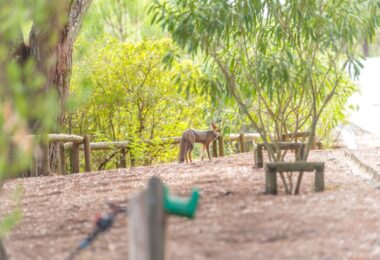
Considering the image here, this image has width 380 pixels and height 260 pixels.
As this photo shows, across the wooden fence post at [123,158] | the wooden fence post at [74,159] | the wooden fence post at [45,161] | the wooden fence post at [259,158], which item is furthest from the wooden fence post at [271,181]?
the wooden fence post at [123,158]

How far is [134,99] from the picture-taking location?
625 inches

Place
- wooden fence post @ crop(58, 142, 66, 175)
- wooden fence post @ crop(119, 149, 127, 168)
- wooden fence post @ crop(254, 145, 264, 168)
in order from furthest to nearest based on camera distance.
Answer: wooden fence post @ crop(119, 149, 127, 168) < wooden fence post @ crop(58, 142, 66, 175) < wooden fence post @ crop(254, 145, 264, 168)

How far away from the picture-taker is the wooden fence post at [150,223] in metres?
3.53

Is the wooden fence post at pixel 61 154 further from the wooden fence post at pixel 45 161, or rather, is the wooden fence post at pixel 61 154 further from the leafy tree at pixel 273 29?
the leafy tree at pixel 273 29

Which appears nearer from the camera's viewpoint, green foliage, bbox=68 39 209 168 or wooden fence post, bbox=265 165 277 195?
wooden fence post, bbox=265 165 277 195

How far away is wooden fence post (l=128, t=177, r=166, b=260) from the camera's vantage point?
3.53m

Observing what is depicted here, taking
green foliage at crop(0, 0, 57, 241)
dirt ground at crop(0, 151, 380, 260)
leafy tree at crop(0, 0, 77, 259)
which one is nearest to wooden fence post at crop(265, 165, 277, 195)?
dirt ground at crop(0, 151, 380, 260)

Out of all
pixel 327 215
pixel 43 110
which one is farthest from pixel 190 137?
pixel 43 110

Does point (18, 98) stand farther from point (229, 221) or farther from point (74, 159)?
point (74, 159)

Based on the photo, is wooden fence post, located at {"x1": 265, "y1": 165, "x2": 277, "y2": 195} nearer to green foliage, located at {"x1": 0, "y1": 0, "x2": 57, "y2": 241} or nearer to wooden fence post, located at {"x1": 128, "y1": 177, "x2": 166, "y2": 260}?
green foliage, located at {"x1": 0, "y1": 0, "x2": 57, "y2": 241}

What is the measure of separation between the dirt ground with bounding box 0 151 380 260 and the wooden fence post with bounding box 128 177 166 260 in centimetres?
103

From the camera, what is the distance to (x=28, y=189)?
9461 millimetres

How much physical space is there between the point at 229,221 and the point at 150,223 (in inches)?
95.1

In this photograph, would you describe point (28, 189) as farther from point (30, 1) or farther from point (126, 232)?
point (30, 1)
